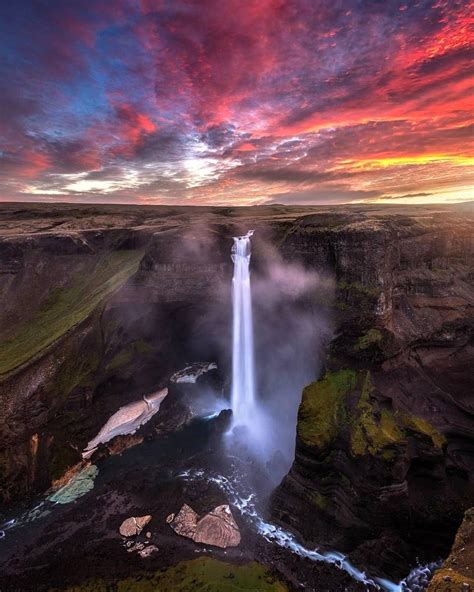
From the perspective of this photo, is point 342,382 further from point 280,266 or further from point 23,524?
point 23,524

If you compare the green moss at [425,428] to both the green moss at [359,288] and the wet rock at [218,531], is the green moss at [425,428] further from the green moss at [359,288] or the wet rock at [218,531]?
the wet rock at [218,531]

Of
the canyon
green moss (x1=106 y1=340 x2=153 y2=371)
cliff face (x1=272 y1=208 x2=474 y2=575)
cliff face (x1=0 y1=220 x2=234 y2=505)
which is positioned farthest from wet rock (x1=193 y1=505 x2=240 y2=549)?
green moss (x1=106 y1=340 x2=153 y2=371)

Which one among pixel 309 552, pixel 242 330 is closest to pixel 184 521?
pixel 309 552

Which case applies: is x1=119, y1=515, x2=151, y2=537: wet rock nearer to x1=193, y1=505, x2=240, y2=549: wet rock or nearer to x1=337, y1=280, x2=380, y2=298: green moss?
x1=193, y1=505, x2=240, y2=549: wet rock

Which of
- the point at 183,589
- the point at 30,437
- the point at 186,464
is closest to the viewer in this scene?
the point at 183,589

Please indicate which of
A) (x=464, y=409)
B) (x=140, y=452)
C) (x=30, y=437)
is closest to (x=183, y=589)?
(x=140, y=452)

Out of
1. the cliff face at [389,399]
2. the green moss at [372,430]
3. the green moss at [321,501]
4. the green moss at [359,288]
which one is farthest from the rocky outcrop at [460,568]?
the green moss at [359,288]
